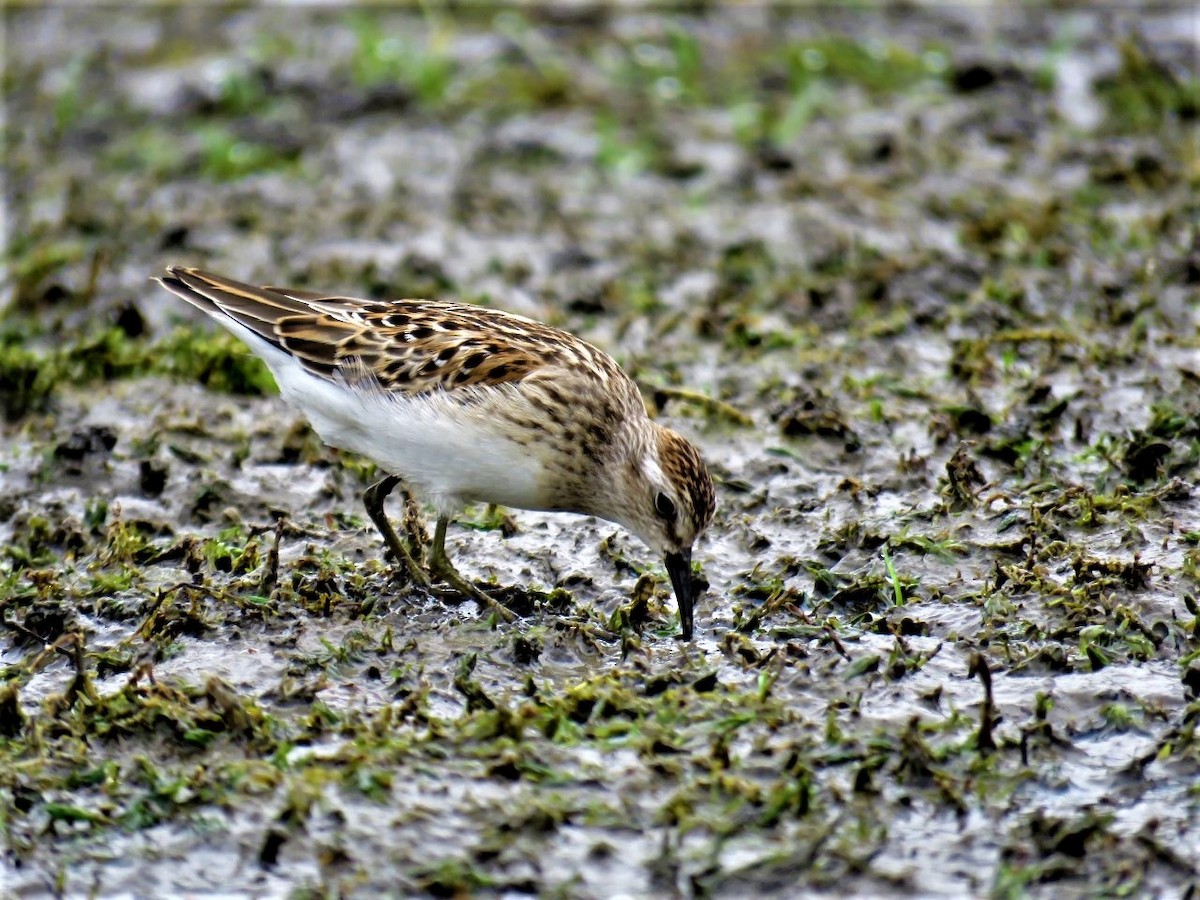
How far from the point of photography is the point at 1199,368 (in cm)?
1024

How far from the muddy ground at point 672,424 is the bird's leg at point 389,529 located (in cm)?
13

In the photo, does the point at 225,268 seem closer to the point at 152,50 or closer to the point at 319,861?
the point at 152,50

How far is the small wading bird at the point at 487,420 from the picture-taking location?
25.5 feet

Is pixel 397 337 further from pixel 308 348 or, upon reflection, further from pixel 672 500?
pixel 672 500

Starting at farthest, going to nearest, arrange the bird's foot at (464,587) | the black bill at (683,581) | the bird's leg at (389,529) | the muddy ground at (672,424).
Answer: the bird's leg at (389,529) → the bird's foot at (464,587) → the black bill at (683,581) → the muddy ground at (672,424)

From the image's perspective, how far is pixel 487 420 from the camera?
7.77 m

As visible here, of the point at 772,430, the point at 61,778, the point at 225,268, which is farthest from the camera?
the point at 225,268

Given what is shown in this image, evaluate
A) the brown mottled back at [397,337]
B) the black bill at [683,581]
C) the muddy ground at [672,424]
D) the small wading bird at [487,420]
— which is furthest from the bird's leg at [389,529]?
the black bill at [683,581]

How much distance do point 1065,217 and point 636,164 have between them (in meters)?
3.16

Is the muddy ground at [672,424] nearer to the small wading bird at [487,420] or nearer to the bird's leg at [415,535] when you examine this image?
the bird's leg at [415,535]

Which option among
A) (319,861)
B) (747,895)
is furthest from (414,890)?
(747,895)

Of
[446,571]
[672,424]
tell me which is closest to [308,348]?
[446,571]

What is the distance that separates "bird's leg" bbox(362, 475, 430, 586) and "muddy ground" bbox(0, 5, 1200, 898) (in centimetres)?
13

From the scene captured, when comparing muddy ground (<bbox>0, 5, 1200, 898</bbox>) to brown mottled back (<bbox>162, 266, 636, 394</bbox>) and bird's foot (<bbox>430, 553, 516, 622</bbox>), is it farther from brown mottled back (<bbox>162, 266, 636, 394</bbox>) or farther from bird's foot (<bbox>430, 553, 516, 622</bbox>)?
brown mottled back (<bbox>162, 266, 636, 394</bbox>)
